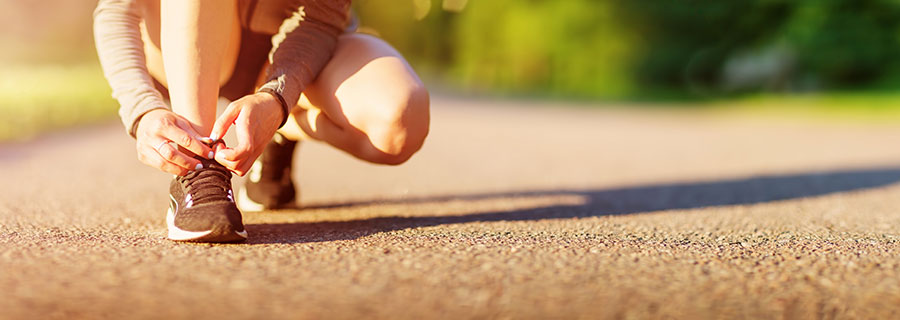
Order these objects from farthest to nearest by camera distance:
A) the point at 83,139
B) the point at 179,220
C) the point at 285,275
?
1. the point at 83,139
2. the point at 179,220
3. the point at 285,275

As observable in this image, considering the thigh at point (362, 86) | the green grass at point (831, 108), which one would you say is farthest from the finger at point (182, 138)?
the green grass at point (831, 108)

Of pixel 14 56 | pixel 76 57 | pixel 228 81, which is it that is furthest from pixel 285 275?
pixel 76 57

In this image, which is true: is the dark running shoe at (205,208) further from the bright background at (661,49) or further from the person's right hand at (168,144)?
the bright background at (661,49)

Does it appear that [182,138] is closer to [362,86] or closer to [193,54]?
[193,54]

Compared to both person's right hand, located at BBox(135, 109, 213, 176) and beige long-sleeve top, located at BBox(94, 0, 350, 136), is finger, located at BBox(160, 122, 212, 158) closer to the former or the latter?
person's right hand, located at BBox(135, 109, 213, 176)

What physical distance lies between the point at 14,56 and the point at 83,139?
7205mm

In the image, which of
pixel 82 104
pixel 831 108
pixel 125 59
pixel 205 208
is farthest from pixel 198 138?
pixel 831 108

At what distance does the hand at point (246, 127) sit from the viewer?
Result: 164 centimetres

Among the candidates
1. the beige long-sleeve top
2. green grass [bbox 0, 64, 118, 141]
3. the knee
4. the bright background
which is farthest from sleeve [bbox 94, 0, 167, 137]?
the bright background

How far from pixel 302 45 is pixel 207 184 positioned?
0.45m

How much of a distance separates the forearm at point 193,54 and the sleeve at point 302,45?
124 mm

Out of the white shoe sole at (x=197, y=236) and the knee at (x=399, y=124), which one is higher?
the knee at (x=399, y=124)

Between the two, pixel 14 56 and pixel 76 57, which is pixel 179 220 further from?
pixel 76 57

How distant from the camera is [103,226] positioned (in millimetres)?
2061
